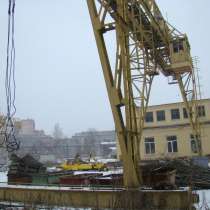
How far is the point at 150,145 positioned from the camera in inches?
1304

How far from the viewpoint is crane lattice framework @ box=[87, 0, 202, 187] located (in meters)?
9.85

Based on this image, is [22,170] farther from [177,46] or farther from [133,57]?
[177,46]

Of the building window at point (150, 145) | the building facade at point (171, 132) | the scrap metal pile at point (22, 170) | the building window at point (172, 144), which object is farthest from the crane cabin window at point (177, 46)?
the building window at point (150, 145)

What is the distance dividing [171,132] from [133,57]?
19908 mm

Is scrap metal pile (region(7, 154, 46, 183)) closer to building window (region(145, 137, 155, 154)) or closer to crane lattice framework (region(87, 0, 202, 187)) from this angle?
crane lattice framework (region(87, 0, 202, 187))

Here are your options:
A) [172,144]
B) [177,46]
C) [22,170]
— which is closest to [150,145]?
[172,144]

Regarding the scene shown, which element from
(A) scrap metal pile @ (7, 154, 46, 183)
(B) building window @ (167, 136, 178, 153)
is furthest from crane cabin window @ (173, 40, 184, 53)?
(B) building window @ (167, 136, 178, 153)

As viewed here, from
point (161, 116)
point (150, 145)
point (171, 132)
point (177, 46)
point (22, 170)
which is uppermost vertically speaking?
point (177, 46)

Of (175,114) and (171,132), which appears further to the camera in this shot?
(175,114)

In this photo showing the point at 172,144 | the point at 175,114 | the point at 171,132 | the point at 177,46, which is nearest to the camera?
the point at 177,46

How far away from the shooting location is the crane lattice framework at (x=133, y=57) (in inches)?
388

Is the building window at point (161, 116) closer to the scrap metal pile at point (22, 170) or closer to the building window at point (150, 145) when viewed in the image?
the building window at point (150, 145)

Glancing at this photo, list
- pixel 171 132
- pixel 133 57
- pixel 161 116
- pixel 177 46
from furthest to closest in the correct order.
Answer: pixel 161 116
pixel 171 132
pixel 177 46
pixel 133 57

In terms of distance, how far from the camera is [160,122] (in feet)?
109
